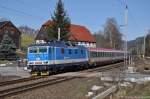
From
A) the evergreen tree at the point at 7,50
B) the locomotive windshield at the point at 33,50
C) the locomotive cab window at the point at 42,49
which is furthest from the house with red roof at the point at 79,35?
the locomotive cab window at the point at 42,49

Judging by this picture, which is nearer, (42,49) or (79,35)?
(42,49)

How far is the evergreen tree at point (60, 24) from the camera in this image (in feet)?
209

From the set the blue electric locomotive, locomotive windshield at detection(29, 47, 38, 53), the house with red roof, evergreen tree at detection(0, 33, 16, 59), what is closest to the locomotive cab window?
the blue electric locomotive

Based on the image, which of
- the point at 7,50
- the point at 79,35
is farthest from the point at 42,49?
the point at 79,35

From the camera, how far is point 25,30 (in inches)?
7436

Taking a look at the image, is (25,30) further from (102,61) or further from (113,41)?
(102,61)

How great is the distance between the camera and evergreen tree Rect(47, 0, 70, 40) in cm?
6378

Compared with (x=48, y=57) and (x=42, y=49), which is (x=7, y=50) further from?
(x=48, y=57)

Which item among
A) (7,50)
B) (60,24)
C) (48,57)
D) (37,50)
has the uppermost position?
(60,24)

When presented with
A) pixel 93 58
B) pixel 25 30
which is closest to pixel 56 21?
pixel 93 58

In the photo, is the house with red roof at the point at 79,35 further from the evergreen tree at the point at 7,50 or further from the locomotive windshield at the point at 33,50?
the locomotive windshield at the point at 33,50

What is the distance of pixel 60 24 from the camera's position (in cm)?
6475

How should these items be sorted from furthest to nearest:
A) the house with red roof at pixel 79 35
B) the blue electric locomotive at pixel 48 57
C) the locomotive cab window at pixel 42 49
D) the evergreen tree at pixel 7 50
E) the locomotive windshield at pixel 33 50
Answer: the house with red roof at pixel 79 35
the evergreen tree at pixel 7 50
the locomotive windshield at pixel 33 50
the locomotive cab window at pixel 42 49
the blue electric locomotive at pixel 48 57

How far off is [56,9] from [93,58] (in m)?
25.2
